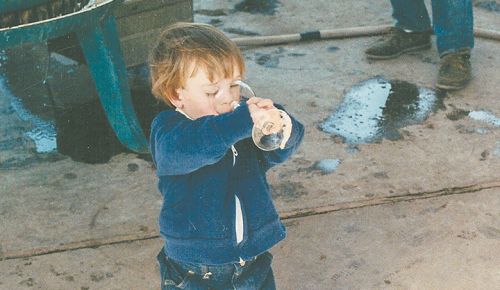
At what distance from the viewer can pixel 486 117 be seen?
9.96ft

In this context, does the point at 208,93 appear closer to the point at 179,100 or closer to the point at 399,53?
the point at 179,100

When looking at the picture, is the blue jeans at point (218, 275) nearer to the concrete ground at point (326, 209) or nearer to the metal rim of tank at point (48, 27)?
the concrete ground at point (326, 209)

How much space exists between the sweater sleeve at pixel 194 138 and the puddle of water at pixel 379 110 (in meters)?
1.46

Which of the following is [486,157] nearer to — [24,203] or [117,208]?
[117,208]

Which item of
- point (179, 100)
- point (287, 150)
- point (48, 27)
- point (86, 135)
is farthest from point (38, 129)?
point (287, 150)

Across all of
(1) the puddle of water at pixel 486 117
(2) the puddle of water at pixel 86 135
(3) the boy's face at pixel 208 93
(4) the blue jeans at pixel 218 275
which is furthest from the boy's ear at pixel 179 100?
(1) the puddle of water at pixel 486 117

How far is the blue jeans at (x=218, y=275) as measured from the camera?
1.59m

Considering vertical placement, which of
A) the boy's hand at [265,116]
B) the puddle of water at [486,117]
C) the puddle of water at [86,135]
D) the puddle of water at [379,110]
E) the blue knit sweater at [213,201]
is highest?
the boy's hand at [265,116]

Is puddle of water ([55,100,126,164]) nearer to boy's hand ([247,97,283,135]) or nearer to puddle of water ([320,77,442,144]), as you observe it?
puddle of water ([320,77,442,144])

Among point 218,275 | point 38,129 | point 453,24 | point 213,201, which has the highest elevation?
point 213,201

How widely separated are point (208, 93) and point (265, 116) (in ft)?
0.75

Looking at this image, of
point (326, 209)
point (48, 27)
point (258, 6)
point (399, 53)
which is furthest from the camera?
point (258, 6)

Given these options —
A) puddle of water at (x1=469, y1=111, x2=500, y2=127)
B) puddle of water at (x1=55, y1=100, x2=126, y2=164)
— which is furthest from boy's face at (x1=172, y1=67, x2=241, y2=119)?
puddle of water at (x1=469, y1=111, x2=500, y2=127)

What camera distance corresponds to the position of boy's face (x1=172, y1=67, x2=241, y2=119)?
59.8 inches
